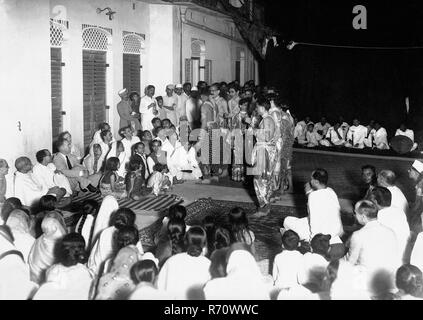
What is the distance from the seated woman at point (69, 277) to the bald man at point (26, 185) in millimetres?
4046

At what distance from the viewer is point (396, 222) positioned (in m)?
6.05

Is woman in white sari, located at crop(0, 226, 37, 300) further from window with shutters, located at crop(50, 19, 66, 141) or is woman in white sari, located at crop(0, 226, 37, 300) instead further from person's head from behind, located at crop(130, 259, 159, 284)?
window with shutters, located at crop(50, 19, 66, 141)

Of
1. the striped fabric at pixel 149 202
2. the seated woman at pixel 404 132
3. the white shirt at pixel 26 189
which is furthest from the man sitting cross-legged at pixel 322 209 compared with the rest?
the seated woman at pixel 404 132

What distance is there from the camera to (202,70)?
1677cm

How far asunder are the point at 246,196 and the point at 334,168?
350 cm

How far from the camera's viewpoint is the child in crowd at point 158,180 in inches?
392

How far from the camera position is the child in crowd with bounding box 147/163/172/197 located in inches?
392

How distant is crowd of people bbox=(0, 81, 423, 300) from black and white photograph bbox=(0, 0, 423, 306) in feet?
0.06

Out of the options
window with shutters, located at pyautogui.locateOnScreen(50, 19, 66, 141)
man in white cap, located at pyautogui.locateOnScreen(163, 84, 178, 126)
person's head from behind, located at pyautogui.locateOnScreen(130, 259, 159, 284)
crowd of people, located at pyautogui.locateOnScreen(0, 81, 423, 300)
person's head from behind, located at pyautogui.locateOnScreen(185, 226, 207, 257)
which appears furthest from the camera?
man in white cap, located at pyautogui.locateOnScreen(163, 84, 178, 126)

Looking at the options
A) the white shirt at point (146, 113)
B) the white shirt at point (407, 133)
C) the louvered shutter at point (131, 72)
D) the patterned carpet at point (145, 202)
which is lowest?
the patterned carpet at point (145, 202)

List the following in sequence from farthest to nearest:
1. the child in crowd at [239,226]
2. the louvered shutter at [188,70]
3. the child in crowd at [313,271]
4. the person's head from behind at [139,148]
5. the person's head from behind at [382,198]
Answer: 1. the louvered shutter at [188,70]
2. the person's head from behind at [139,148]
3. the person's head from behind at [382,198]
4. the child in crowd at [239,226]
5. the child in crowd at [313,271]

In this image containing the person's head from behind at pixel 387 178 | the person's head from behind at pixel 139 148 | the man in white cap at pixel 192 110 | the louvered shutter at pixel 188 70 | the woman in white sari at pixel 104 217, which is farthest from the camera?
the louvered shutter at pixel 188 70

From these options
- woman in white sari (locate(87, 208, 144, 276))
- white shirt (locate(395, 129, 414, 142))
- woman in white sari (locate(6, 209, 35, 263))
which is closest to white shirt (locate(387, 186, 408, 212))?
woman in white sari (locate(87, 208, 144, 276))

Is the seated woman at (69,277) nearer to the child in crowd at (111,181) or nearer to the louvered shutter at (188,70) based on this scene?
the child in crowd at (111,181)
